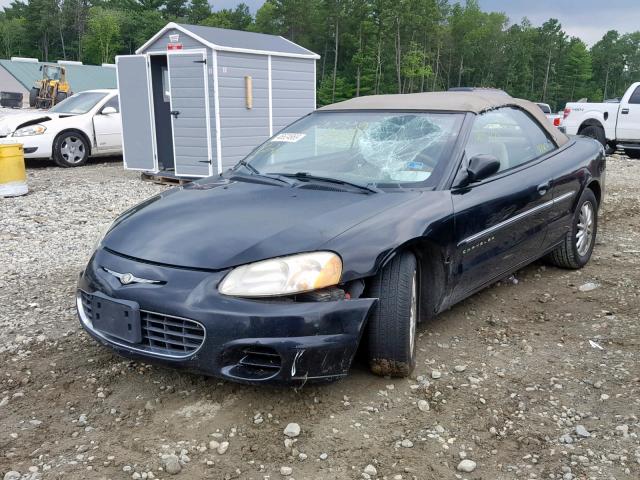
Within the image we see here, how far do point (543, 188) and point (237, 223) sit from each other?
2.35 metres

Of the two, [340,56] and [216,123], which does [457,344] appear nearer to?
[216,123]

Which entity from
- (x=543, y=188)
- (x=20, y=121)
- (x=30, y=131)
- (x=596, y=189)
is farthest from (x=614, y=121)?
(x=20, y=121)

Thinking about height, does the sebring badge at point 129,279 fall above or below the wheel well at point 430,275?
above

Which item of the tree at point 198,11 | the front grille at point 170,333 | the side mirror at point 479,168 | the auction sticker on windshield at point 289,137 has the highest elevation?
the tree at point 198,11

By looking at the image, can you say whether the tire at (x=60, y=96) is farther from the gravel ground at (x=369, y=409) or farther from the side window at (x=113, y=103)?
the gravel ground at (x=369, y=409)

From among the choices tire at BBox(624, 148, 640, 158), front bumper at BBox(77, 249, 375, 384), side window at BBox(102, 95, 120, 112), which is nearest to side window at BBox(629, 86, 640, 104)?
tire at BBox(624, 148, 640, 158)

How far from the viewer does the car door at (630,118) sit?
1420cm

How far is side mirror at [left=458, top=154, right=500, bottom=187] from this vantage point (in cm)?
343

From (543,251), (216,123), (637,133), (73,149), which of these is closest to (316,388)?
Answer: (543,251)

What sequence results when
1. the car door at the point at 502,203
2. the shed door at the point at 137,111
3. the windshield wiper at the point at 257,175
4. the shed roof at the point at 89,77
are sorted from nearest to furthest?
1. the car door at the point at 502,203
2. the windshield wiper at the point at 257,175
3. the shed door at the point at 137,111
4. the shed roof at the point at 89,77

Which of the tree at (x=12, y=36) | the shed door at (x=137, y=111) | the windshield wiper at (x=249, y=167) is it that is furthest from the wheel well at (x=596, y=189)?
the tree at (x=12, y=36)

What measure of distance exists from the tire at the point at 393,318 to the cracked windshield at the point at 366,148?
2.13ft

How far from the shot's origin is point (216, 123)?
31.8ft

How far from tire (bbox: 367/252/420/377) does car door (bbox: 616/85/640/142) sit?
1353 centimetres
